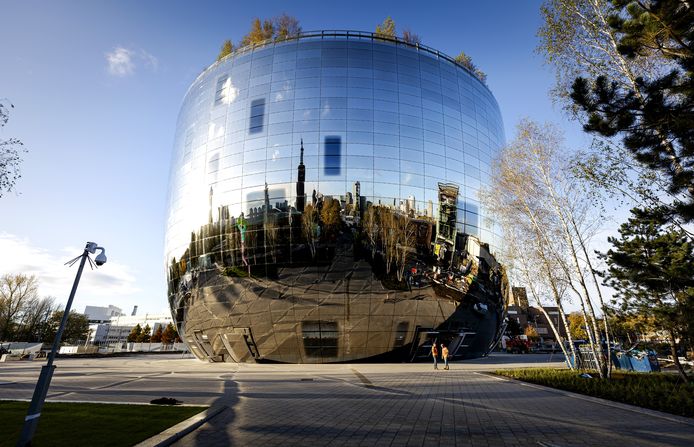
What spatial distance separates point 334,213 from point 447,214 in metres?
9.52

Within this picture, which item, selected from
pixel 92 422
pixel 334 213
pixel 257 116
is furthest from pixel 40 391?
pixel 257 116

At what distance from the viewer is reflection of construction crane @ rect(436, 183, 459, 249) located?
27.7m

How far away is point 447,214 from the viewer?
2869 cm

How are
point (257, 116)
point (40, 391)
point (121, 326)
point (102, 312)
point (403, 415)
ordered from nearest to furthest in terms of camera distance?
point (40, 391) → point (403, 415) → point (257, 116) → point (121, 326) → point (102, 312)

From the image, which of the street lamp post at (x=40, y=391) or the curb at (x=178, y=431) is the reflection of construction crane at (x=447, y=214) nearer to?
the curb at (x=178, y=431)

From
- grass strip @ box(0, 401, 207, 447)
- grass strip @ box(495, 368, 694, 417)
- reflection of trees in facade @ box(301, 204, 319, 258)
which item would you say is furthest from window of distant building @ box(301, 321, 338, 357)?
grass strip @ box(0, 401, 207, 447)

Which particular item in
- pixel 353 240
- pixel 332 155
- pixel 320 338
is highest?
pixel 332 155

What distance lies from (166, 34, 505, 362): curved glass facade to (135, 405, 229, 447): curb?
59.4 feet

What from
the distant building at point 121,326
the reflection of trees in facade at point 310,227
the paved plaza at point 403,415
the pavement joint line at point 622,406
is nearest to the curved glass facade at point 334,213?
the reflection of trees in facade at point 310,227

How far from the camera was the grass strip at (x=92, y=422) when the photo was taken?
625cm

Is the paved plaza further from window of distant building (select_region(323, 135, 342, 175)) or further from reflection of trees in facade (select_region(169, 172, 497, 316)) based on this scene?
window of distant building (select_region(323, 135, 342, 175))

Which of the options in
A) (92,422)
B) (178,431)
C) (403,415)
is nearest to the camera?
(178,431)

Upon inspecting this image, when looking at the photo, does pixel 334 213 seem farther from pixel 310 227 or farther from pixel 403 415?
pixel 403 415

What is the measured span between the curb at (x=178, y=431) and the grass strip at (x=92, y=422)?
0.64 ft
